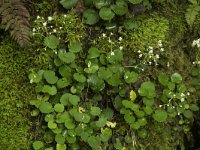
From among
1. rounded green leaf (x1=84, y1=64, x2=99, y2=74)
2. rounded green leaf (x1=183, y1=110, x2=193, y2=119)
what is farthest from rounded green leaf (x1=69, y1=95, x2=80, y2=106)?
rounded green leaf (x1=183, y1=110, x2=193, y2=119)

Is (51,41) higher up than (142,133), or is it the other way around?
(51,41)

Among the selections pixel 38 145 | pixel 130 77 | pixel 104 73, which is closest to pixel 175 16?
pixel 130 77

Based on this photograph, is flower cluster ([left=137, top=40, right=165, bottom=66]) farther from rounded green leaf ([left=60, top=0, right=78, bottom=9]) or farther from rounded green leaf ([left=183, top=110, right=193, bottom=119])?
rounded green leaf ([left=60, top=0, right=78, bottom=9])

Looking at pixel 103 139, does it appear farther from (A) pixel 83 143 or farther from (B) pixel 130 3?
(B) pixel 130 3

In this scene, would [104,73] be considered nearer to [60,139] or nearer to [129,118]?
[129,118]

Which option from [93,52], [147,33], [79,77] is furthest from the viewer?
[147,33]

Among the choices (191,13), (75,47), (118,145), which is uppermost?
(191,13)

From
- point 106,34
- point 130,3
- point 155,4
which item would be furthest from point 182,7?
point 106,34
